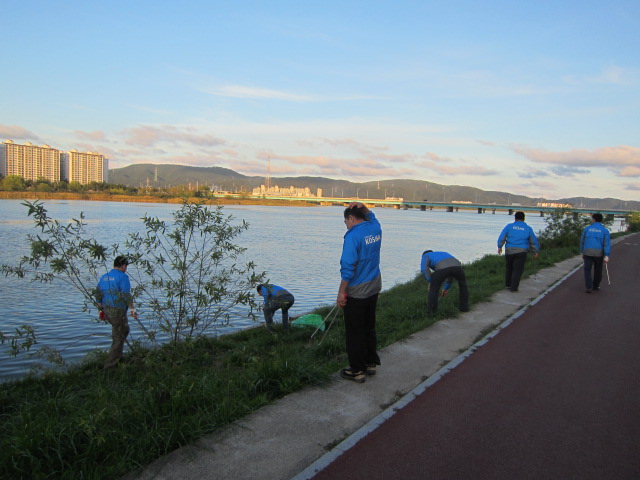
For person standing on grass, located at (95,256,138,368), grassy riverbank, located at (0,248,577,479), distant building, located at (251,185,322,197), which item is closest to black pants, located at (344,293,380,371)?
grassy riverbank, located at (0,248,577,479)

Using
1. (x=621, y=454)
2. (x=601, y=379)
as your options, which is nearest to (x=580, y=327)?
(x=601, y=379)

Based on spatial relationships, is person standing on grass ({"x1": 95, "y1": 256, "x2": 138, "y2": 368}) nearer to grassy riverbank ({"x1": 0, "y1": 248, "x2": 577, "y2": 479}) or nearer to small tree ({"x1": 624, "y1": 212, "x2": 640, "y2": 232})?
grassy riverbank ({"x1": 0, "y1": 248, "x2": 577, "y2": 479})

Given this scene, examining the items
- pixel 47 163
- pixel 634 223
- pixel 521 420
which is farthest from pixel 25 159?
pixel 521 420

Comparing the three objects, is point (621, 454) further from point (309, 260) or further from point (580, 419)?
point (309, 260)

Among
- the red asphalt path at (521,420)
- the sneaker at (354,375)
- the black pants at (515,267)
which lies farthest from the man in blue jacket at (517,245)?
the sneaker at (354,375)

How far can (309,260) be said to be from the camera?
23.7 metres

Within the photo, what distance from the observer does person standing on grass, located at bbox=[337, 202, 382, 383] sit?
4.98m

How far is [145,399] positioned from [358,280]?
7.66 feet

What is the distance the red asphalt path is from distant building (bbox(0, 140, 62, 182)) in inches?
7220

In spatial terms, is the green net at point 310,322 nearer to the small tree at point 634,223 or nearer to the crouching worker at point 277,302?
the crouching worker at point 277,302

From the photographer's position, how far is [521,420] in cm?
427

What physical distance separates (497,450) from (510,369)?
2136 mm

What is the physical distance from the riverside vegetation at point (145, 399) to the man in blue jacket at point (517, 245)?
3.39 meters

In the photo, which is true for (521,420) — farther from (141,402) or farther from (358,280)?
(141,402)
